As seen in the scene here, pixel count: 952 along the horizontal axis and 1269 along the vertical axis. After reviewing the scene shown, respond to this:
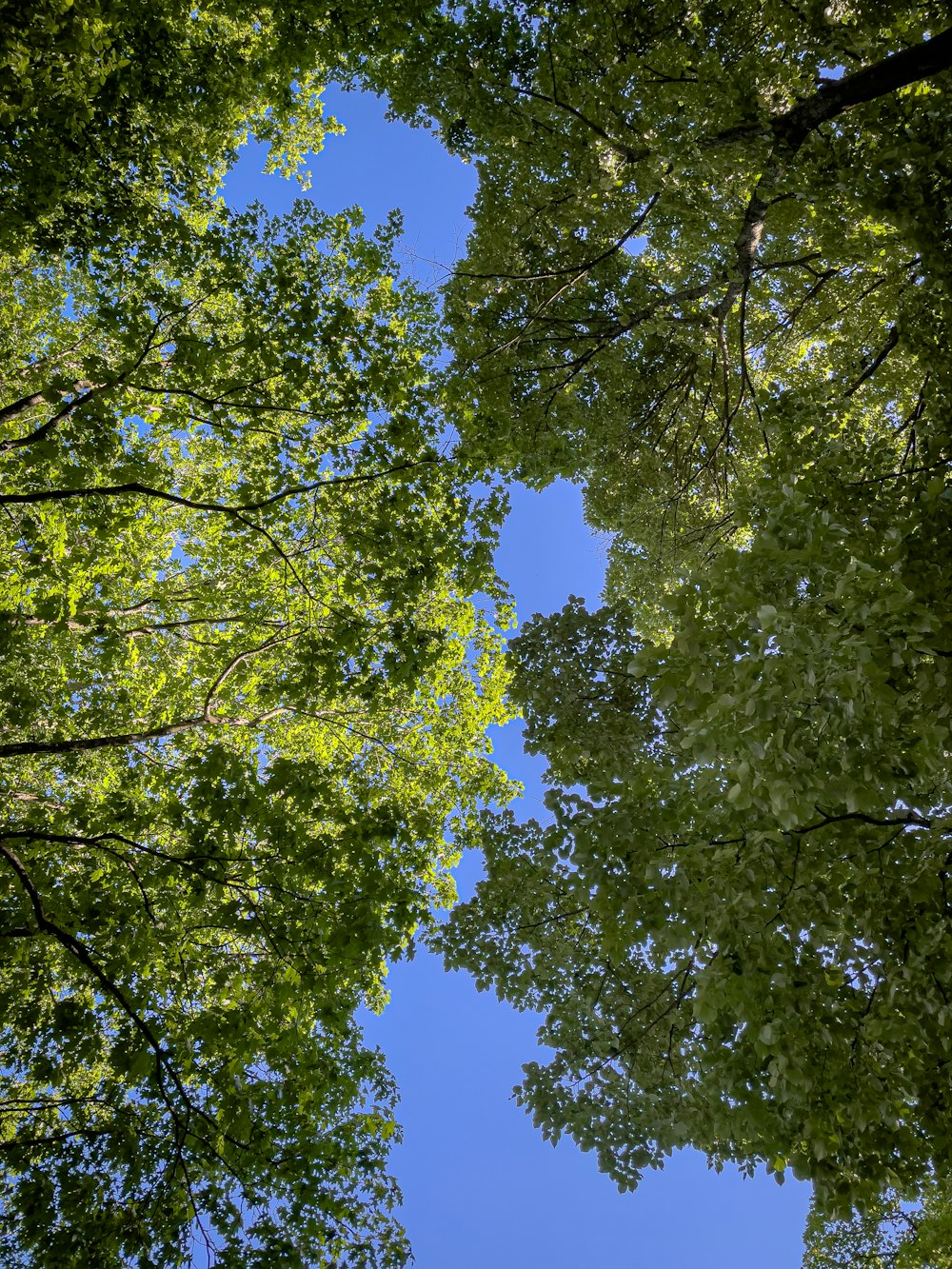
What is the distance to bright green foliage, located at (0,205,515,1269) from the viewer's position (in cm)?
600

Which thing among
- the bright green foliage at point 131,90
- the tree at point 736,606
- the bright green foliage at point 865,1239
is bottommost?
the bright green foliage at point 865,1239

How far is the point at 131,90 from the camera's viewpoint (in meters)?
8.48

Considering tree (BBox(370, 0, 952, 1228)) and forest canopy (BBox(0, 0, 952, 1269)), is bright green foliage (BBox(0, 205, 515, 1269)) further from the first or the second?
tree (BBox(370, 0, 952, 1228))

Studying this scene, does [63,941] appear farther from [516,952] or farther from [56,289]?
[56,289]

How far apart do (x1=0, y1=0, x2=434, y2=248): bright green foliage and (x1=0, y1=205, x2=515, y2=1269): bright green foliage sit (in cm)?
99

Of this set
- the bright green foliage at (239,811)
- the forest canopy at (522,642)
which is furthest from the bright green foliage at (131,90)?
the bright green foliage at (239,811)

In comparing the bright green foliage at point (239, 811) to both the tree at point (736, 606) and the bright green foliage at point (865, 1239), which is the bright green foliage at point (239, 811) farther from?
the bright green foliage at point (865, 1239)

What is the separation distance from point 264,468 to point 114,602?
564 centimetres

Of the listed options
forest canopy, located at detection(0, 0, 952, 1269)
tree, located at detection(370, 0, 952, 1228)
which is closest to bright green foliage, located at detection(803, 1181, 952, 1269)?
forest canopy, located at detection(0, 0, 952, 1269)

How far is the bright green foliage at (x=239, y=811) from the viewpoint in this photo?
6.00 metres

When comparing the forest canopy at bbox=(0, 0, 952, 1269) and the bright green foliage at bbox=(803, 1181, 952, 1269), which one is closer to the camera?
the forest canopy at bbox=(0, 0, 952, 1269)

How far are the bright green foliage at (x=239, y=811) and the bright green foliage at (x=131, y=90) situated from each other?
3.25ft

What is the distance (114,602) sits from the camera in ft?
41.5

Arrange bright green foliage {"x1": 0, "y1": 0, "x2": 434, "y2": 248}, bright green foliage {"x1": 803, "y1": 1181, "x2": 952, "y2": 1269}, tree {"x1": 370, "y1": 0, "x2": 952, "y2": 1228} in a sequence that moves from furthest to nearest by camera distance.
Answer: bright green foliage {"x1": 803, "y1": 1181, "x2": 952, "y2": 1269}
bright green foliage {"x1": 0, "y1": 0, "x2": 434, "y2": 248}
tree {"x1": 370, "y1": 0, "x2": 952, "y2": 1228}
